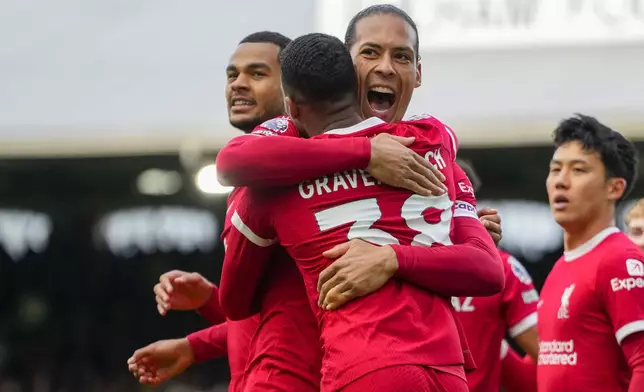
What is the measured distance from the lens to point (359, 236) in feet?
10.2

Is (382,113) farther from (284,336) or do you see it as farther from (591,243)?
(591,243)

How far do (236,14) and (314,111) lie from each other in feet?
20.9

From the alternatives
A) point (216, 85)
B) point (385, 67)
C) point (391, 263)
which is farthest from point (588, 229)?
point (216, 85)

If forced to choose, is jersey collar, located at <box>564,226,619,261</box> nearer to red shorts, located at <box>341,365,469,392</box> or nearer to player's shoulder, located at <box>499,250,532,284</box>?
player's shoulder, located at <box>499,250,532,284</box>

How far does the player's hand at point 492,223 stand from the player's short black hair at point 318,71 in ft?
2.64

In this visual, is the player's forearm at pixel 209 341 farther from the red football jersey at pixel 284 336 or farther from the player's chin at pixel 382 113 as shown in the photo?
the player's chin at pixel 382 113

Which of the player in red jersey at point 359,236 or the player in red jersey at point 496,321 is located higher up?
the player in red jersey at point 359,236

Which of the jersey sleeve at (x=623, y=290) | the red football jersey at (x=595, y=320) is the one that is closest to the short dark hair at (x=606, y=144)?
the red football jersey at (x=595, y=320)

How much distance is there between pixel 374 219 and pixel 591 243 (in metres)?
2.14

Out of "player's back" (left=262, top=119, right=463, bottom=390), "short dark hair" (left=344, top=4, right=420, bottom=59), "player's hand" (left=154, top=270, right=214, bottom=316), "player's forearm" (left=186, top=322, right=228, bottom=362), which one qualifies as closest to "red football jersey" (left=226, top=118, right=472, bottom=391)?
"player's back" (left=262, top=119, right=463, bottom=390)

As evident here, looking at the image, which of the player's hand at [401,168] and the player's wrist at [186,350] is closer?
the player's hand at [401,168]

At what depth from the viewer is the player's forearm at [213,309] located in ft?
14.3

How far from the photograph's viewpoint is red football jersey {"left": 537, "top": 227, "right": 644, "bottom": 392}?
452cm

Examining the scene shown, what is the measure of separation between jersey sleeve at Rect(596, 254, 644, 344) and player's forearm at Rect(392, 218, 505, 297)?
1377mm
